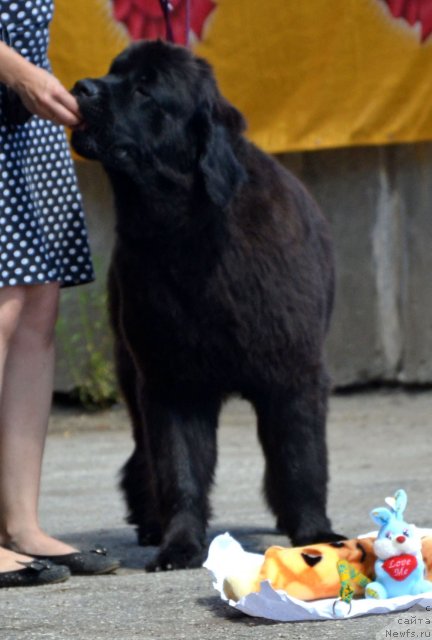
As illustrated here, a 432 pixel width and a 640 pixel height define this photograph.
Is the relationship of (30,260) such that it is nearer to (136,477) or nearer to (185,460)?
(185,460)

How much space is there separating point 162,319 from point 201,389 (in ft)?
0.72

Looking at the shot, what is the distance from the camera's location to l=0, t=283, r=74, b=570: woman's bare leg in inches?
124

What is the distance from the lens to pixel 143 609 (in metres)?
2.66

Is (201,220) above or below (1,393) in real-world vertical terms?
above

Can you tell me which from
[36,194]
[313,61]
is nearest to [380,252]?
[313,61]

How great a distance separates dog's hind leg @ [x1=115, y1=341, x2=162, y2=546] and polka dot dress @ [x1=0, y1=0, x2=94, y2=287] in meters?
0.62

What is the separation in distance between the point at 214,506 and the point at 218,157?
154 cm

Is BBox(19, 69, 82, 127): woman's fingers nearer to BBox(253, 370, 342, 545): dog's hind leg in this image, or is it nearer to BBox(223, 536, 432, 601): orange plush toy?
BBox(253, 370, 342, 545): dog's hind leg

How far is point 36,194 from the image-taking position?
3.12 meters

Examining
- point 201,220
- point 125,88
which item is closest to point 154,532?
point 201,220

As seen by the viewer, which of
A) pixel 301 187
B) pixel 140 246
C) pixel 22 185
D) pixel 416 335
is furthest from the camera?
pixel 416 335

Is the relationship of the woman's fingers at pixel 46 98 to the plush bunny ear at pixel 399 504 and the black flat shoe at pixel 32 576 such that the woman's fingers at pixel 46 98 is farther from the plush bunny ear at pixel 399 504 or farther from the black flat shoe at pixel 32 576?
the plush bunny ear at pixel 399 504

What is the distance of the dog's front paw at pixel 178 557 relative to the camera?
3180 millimetres

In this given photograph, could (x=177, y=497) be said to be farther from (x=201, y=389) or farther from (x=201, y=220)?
(x=201, y=220)
